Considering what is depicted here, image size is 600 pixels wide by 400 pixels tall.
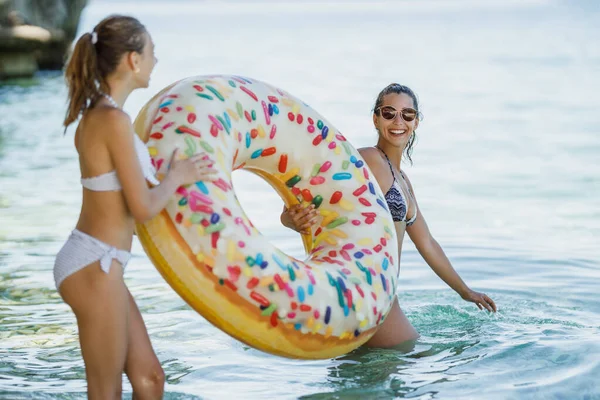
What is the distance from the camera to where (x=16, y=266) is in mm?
5879

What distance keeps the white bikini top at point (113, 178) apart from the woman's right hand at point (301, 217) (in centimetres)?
80

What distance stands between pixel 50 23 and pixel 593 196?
20016 millimetres

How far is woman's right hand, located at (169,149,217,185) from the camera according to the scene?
2.95m

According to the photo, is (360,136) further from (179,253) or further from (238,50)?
(238,50)

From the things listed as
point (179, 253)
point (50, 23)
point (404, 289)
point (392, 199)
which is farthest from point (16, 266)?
point (50, 23)

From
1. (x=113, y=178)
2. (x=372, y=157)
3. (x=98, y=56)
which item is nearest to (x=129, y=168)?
(x=113, y=178)

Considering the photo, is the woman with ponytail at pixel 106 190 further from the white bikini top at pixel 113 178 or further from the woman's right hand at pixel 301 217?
the woman's right hand at pixel 301 217

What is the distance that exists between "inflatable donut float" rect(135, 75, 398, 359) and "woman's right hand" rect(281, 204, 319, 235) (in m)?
0.03

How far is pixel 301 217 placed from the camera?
11.7 feet

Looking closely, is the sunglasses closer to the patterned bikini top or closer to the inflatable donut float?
the patterned bikini top

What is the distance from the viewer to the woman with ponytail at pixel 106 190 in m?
2.80

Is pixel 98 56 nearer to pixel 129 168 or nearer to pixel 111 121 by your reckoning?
pixel 111 121

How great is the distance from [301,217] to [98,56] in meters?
1.02

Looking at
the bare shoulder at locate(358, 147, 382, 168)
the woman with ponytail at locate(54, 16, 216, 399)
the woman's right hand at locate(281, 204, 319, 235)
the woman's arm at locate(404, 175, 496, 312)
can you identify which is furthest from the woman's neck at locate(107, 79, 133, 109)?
the woman's arm at locate(404, 175, 496, 312)
